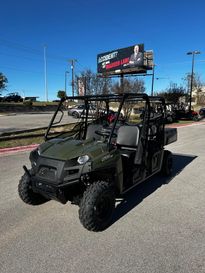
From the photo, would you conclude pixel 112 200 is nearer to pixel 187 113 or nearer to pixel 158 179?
pixel 158 179

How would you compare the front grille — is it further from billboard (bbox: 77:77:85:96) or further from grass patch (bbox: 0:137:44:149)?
billboard (bbox: 77:77:85:96)

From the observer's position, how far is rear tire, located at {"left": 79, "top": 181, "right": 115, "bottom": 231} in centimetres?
334

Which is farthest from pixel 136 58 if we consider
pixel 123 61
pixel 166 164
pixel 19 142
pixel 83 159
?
pixel 83 159

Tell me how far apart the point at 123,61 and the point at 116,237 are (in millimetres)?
28961

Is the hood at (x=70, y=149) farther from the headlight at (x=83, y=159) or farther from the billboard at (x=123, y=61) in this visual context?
the billboard at (x=123, y=61)

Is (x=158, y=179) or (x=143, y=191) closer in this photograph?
(x=143, y=191)

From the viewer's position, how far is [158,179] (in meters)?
5.78

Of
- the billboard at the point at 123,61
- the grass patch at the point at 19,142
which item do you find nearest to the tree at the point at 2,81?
the billboard at the point at 123,61

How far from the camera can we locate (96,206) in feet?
11.1

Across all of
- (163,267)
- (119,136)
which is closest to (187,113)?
(119,136)

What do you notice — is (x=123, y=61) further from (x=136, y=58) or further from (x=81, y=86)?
(x=81, y=86)

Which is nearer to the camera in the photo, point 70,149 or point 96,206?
point 96,206

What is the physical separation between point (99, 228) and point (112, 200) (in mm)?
411

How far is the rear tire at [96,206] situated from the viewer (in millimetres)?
3342
